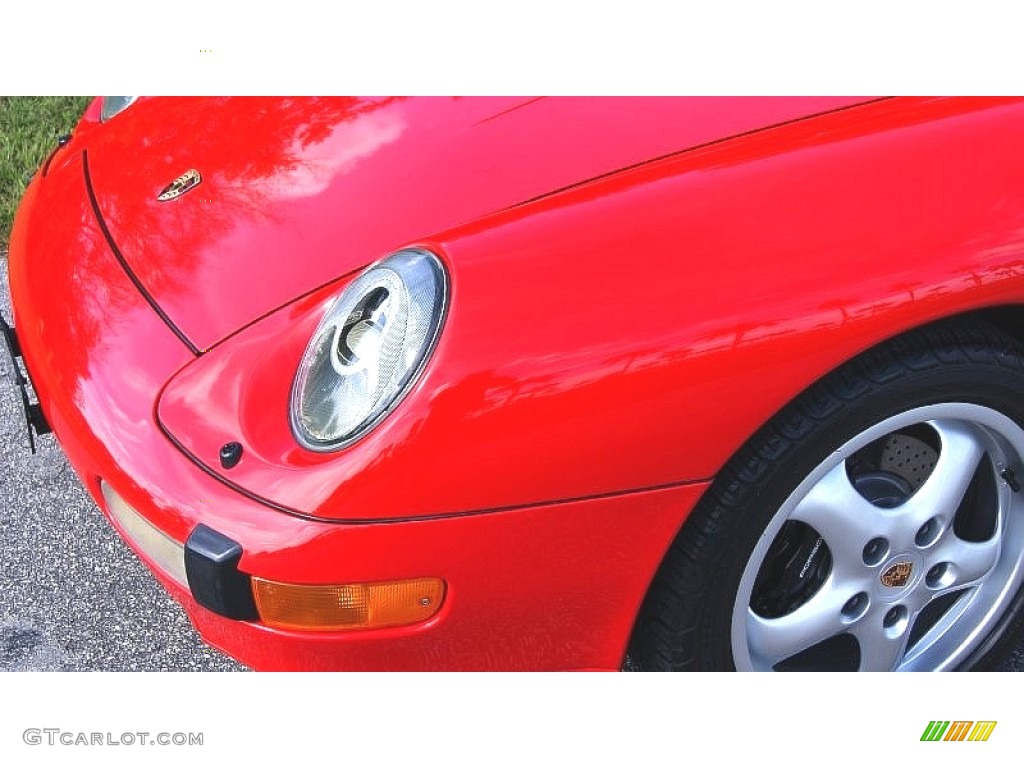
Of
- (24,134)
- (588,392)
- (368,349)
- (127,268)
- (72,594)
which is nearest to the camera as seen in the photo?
(588,392)

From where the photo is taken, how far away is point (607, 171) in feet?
5.68

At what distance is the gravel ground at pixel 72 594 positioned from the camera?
210cm

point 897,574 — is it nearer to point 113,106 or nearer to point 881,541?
point 881,541

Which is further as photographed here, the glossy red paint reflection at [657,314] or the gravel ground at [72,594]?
the gravel ground at [72,594]

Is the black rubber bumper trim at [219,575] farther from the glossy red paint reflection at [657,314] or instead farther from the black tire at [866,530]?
the black tire at [866,530]

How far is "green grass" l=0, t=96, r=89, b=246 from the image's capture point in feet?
11.9

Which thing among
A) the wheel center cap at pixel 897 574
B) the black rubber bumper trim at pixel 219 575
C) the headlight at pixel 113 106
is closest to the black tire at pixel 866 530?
the wheel center cap at pixel 897 574

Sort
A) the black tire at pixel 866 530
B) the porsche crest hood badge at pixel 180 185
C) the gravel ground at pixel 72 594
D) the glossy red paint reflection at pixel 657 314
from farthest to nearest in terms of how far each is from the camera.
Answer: the gravel ground at pixel 72 594 < the porsche crest hood badge at pixel 180 185 < the black tire at pixel 866 530 < the glossy red paint reflection at pixel 657 314
